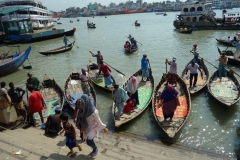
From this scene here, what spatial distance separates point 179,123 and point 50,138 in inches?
168

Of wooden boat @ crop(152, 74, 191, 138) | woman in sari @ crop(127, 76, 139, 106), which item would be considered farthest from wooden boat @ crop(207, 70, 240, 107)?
woman in sari @ crop(127, 76, 139, 106)

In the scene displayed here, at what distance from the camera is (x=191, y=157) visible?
582 cm

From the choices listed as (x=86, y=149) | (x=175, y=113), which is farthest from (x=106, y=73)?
(x=86, y=149)

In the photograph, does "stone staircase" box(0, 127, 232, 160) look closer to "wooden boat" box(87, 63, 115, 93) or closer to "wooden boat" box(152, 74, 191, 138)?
"wooden boat" box(152, 74, 191, 138)

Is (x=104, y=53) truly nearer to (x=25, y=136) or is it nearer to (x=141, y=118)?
(x=141, y=118)

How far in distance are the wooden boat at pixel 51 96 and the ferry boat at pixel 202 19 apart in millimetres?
31811

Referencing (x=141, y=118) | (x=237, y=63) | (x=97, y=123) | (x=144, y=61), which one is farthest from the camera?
(x=237, y=63)

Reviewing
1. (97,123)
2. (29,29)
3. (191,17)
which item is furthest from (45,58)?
(191,17)

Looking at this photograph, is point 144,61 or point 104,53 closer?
point 144,61

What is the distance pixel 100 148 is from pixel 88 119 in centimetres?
128

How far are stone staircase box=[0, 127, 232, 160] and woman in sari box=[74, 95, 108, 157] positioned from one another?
587 millimetres

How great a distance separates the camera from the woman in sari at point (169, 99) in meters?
6.74

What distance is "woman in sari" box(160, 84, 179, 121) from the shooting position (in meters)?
6.74

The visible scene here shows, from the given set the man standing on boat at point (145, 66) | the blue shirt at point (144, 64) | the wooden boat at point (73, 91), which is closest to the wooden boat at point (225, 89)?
the man standing on boat at point (145, 66)
